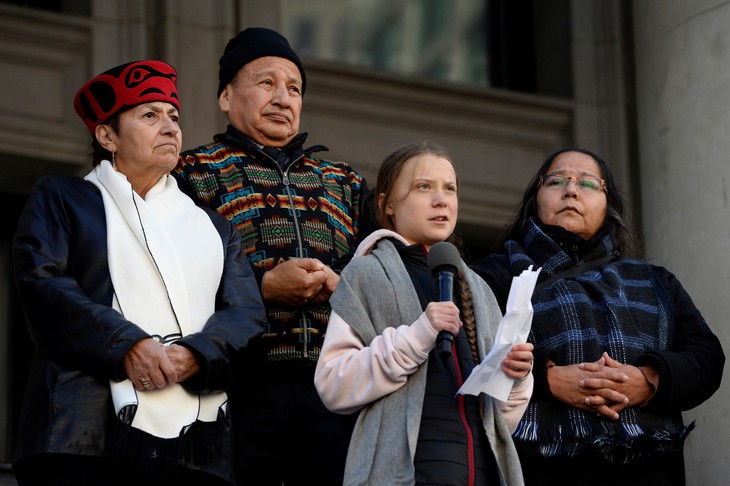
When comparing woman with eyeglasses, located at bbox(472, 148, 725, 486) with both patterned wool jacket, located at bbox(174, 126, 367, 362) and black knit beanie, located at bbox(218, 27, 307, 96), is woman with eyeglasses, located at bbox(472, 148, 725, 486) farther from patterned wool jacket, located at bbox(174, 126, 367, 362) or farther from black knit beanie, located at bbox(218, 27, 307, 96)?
black knit beanie, located at bbox(218, 27, 307, 96)

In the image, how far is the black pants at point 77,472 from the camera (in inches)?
241

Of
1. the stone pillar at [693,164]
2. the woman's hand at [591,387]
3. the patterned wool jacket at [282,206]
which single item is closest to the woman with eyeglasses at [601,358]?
the woman's hand at [591,387]

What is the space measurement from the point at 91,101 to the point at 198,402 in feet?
4.11

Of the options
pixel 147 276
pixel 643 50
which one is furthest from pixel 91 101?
pixel 643 50

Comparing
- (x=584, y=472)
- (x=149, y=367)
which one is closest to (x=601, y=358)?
(x=584, y=472)

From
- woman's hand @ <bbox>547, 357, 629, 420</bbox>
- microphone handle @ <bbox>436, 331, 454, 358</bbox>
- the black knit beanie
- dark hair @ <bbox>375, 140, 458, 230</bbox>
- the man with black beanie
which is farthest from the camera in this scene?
the black knit beanie

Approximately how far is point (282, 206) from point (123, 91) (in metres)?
0.73

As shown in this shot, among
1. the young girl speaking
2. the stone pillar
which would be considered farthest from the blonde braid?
the stone pillar

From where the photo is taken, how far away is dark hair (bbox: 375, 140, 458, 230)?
6707 mm

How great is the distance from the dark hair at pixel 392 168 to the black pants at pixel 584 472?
102 centimetres

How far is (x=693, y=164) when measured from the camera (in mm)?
10078

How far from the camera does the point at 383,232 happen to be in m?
6.54

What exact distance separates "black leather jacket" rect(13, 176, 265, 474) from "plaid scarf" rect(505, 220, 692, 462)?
115 cm

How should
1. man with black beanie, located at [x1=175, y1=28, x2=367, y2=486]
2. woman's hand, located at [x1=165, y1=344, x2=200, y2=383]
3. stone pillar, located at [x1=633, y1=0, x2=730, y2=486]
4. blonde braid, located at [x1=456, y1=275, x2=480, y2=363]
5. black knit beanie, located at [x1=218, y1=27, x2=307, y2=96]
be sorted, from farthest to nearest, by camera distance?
1. stone pillar, located at [x1=633, y1=0, x2=730, y2=486]
2. black knit beanie, located at [x1=218, y1=27, x2=307, y2=96]
3. man with black beanie, located at [x1=175, y1=28, x2=367, y2=486]
4. blonde braid, located at [x1=456, y1=275, x2=480, y2=363]
5. woman's hand, located at [x1=165, y1=344, x2=200, y2=383]
